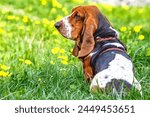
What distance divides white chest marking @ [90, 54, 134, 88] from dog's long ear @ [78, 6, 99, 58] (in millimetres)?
312

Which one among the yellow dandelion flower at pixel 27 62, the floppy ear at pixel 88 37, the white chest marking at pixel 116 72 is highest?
the floppy ear at pixel 88 37

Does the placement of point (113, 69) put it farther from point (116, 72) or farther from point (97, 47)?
point (97, 47)

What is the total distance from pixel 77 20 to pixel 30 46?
1950 millimetres

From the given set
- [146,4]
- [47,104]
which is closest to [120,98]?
[47,104]

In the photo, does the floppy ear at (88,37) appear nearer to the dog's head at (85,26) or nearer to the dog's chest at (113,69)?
the dog's head at (85,26)

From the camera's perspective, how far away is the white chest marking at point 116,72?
596cm

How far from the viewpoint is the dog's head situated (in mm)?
6250

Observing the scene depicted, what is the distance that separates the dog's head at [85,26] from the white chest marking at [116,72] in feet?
1.09

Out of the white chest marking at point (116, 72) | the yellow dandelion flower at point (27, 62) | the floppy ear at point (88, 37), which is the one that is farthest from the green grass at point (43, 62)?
the floppy ear at point (88, 37)

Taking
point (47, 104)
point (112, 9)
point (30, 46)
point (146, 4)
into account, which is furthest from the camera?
point (146, 4)

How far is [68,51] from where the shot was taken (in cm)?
797

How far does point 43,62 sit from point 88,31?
1.24 m

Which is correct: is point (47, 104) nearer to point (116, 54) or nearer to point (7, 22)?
point (116, 54)

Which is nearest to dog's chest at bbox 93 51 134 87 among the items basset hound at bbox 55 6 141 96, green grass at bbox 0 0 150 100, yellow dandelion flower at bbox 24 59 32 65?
basset hound at bbox 55 6 141 96
